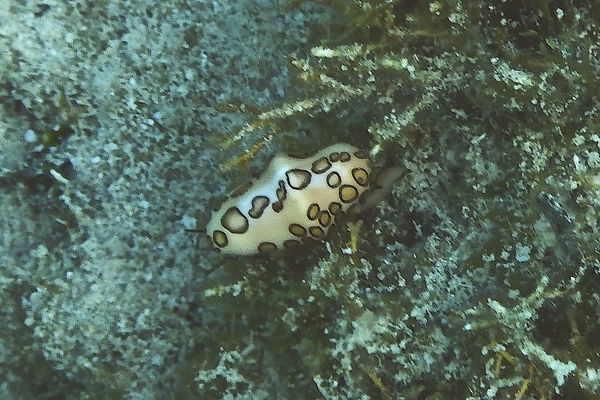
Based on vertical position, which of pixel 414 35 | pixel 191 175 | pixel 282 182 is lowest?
pixel 191 175

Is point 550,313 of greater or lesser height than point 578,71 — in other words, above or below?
below

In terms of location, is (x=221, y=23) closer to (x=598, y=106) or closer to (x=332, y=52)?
(x=332, y=52)

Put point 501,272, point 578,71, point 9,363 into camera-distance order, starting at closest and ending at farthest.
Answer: point 578,71, point 501,272, point 9,363

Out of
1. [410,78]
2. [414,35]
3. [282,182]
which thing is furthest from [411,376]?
[414,35]

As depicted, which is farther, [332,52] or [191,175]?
[191,175]

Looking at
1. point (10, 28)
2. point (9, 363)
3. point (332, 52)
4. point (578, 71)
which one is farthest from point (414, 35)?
point (9, 363)

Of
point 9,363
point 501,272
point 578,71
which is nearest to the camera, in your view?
point 578,71
